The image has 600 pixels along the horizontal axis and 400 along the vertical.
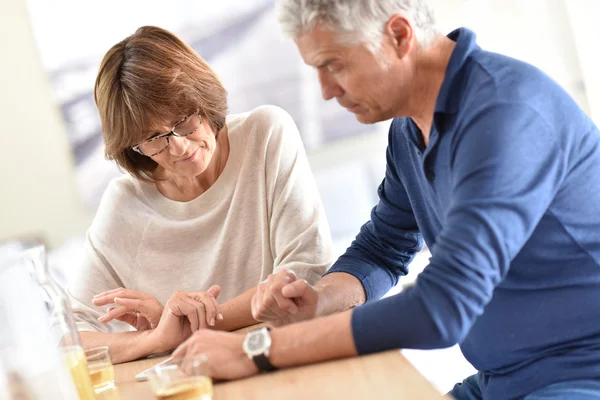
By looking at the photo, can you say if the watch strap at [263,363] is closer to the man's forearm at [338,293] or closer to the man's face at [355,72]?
the man's forearm at [338,293]

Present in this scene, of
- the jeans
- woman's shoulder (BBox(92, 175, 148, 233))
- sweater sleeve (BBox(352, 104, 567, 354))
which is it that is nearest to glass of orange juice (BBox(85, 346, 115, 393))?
sweater sleeve (BBox(352, 104, 567, 354))

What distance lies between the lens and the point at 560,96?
1.23 m

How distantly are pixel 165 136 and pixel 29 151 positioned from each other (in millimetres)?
1837

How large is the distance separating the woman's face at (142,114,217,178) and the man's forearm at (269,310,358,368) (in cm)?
91

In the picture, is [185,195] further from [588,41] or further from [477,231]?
[588,41]

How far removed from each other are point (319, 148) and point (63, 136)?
120cm

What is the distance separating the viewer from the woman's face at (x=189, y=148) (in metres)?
1.97

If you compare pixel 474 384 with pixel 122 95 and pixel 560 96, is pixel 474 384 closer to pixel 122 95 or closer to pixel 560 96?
pixel 560 96

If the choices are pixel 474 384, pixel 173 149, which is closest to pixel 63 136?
pixel 173 149

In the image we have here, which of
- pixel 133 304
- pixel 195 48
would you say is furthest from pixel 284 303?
pixel 195 48

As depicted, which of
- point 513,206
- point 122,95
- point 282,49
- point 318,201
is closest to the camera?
point 513,206

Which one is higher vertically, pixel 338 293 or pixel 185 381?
pixel 185 381

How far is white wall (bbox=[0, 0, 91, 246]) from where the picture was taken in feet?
11.5

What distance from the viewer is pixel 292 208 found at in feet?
6.64
